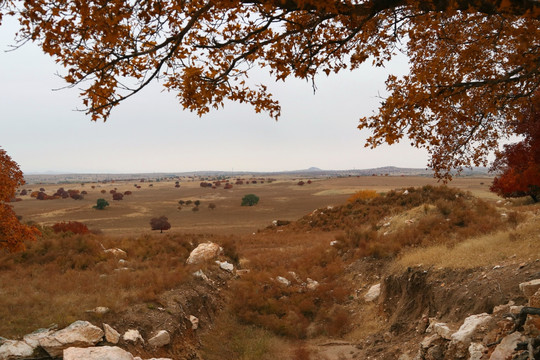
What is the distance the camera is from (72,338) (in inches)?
268

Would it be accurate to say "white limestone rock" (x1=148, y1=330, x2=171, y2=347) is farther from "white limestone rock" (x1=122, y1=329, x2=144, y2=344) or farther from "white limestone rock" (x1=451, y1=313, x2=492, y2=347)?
"white limestone rock" (x1=451, y1=313, x2=492, y2=347)

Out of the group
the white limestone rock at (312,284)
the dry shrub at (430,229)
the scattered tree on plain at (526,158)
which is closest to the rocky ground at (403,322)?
the white limestone rock at (312,284)

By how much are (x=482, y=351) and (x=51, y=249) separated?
15.2 m

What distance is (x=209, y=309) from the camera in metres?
10.8

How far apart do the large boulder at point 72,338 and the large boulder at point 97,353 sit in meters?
0.31

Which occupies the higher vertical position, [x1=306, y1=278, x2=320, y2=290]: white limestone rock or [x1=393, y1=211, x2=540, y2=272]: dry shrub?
[x1=393, y1=211, x2=540, y2=272]: dry shrub

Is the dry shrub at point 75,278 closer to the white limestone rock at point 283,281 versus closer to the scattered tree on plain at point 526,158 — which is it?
the white limestone rock at point 283,281

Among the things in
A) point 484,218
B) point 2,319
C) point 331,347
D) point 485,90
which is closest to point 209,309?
point 331,347

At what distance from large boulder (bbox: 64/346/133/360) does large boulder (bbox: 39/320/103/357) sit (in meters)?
0.31

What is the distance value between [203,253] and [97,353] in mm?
8624

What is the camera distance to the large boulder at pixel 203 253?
47.2 feet

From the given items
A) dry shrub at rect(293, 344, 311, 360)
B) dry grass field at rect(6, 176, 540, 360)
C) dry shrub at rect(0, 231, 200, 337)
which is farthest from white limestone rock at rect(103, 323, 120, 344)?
dry shrub at rect(293, 344, 311, 360)

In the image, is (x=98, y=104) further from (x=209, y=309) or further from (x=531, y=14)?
(x=209, y=309)

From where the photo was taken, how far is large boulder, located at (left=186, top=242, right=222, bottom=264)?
1439 centimetres
